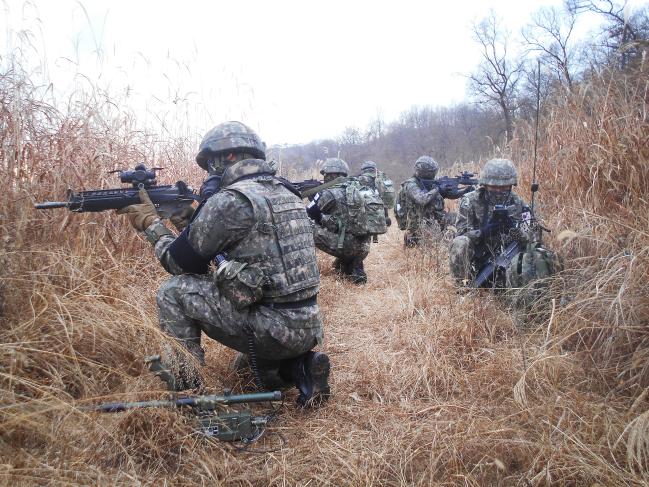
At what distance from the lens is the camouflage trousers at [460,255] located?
4688 mm

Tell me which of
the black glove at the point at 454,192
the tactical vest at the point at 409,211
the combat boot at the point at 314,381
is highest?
the black glove at the point at 454,192

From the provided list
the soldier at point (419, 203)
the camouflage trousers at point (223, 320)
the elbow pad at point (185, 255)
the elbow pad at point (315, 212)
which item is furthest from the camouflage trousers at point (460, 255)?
the elbow pad at point (185, 255)

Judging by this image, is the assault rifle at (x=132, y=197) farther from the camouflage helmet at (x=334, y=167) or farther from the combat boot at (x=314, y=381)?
the camouflage helmet at (x=334, y=167)

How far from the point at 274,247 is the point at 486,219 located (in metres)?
3.08

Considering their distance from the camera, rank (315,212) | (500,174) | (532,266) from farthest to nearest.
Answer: (315,212), (500,174), (532,266)

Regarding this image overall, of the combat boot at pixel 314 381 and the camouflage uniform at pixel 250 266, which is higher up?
the camouflage uniform at pixel 250 266

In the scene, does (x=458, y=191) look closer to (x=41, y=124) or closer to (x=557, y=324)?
(x=557, y=324)

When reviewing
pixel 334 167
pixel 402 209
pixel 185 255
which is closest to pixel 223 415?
pixel 185 255

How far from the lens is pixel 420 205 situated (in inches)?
302

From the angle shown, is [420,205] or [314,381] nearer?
[314,381]

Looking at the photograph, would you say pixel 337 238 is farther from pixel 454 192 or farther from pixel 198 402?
pixel 198 402

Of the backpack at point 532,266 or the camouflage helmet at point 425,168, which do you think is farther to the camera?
→ the camouflage helmet at point 425,168

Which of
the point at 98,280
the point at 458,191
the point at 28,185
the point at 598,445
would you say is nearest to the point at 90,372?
the point at 98,280

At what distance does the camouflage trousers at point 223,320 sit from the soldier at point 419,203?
503 centimetres
